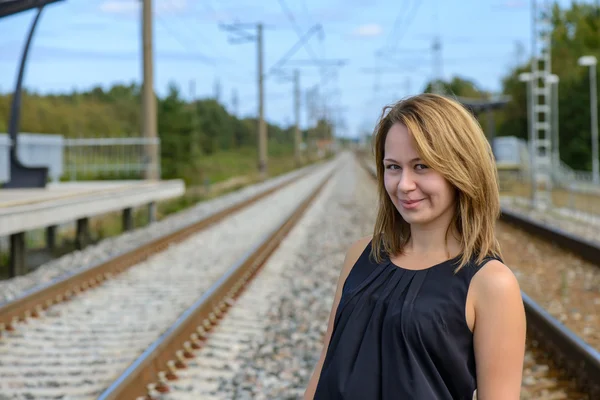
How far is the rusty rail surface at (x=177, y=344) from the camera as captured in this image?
14.7ft

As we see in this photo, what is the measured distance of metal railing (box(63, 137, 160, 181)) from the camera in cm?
1934

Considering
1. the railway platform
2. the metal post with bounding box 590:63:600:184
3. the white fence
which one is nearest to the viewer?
the railway platform

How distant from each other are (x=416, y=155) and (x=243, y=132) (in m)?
91.8

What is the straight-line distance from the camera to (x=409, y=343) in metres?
1.72

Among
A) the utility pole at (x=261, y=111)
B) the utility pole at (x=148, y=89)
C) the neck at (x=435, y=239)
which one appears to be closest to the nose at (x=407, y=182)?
the neck at (x=435, y=239)

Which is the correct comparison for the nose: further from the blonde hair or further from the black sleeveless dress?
the black sleeveless dress

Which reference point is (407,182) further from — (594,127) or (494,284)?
(594,127)

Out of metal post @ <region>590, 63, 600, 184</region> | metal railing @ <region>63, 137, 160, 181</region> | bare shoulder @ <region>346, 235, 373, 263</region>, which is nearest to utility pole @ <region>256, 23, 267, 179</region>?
metal post @ <region>590, 63, 600, 184</region>

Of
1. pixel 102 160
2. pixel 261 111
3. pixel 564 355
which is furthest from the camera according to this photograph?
pixel 261 111

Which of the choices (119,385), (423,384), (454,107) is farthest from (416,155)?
(119,385)

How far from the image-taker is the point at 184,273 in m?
9.41

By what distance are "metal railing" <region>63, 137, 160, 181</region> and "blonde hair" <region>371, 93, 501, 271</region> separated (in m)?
17.3

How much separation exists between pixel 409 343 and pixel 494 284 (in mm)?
220

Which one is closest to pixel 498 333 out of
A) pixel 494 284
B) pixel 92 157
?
pixel 494 284
